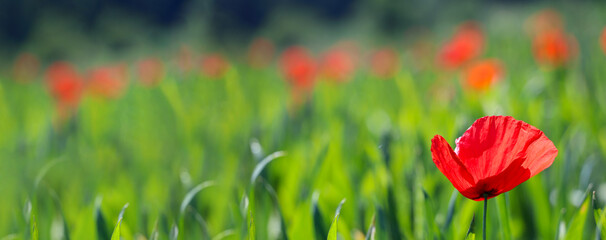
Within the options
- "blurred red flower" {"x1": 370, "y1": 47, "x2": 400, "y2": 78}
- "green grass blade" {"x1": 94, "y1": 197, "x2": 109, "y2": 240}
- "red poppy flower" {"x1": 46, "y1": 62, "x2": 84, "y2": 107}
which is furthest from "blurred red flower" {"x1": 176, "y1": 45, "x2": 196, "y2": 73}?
"green grass blade" {"x1": 94, "y1": 197, "x2": 109, "y2": 240}

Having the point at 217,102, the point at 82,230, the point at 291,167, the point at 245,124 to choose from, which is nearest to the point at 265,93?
the point at 217,102

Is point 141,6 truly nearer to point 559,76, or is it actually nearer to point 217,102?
point 217,102

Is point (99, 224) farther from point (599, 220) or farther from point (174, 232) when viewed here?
point (599, 220)

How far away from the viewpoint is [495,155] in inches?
18.2

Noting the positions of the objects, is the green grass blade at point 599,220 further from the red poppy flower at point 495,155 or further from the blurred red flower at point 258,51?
the blurred red flower at point 258,51

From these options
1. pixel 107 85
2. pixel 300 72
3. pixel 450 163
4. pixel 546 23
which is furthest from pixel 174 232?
Answer: pixel 546 23

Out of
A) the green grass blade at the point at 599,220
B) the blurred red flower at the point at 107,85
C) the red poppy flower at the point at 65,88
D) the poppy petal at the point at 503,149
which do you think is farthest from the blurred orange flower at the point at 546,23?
the poppy petal at the point at 503,149

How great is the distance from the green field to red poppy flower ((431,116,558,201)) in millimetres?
67

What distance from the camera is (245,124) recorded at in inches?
56.3

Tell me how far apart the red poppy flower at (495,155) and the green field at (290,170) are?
0.22ft

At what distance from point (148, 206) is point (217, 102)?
0.88m

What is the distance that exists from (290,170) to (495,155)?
603mm

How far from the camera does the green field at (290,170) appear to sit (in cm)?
74

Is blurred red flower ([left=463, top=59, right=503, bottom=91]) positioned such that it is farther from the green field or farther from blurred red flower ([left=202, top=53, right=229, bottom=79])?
blurred red flower ([left=202, top=53, right=229, bottom=79])
